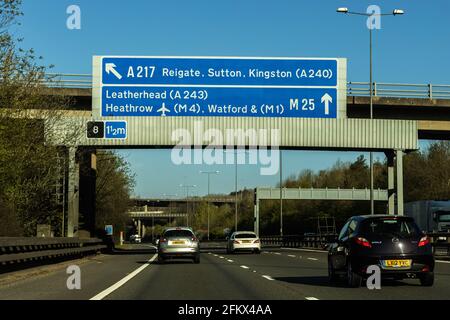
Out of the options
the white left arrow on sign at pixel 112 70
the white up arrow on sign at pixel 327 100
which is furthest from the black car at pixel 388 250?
the white left arrow on sign at pixel 112 70

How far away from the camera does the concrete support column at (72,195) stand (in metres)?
36.2

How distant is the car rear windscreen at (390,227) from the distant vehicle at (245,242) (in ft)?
88.9

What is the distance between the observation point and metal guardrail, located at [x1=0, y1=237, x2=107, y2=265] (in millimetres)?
19812

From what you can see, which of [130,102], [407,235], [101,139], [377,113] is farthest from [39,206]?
[407,235]

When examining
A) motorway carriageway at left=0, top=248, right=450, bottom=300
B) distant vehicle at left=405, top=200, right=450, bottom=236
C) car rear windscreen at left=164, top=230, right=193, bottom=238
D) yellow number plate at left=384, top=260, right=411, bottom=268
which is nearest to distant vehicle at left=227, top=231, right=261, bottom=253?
car rear windscreen at left=164, top=230, right=193, bottom=238

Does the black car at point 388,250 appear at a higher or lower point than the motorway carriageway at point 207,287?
higher

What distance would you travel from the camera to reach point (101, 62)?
111 ft

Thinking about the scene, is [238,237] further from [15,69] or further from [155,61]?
[15,69]

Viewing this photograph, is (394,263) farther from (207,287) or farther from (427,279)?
(207,287)

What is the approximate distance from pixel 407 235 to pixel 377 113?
28070mm

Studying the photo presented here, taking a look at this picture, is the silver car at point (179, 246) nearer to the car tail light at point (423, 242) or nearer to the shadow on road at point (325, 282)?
the shadow on road at point (325, 282)

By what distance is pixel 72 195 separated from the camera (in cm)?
3834

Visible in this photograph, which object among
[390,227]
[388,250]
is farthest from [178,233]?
[388,250]

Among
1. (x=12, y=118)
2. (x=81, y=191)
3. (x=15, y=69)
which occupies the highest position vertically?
(x=15, y=69)
